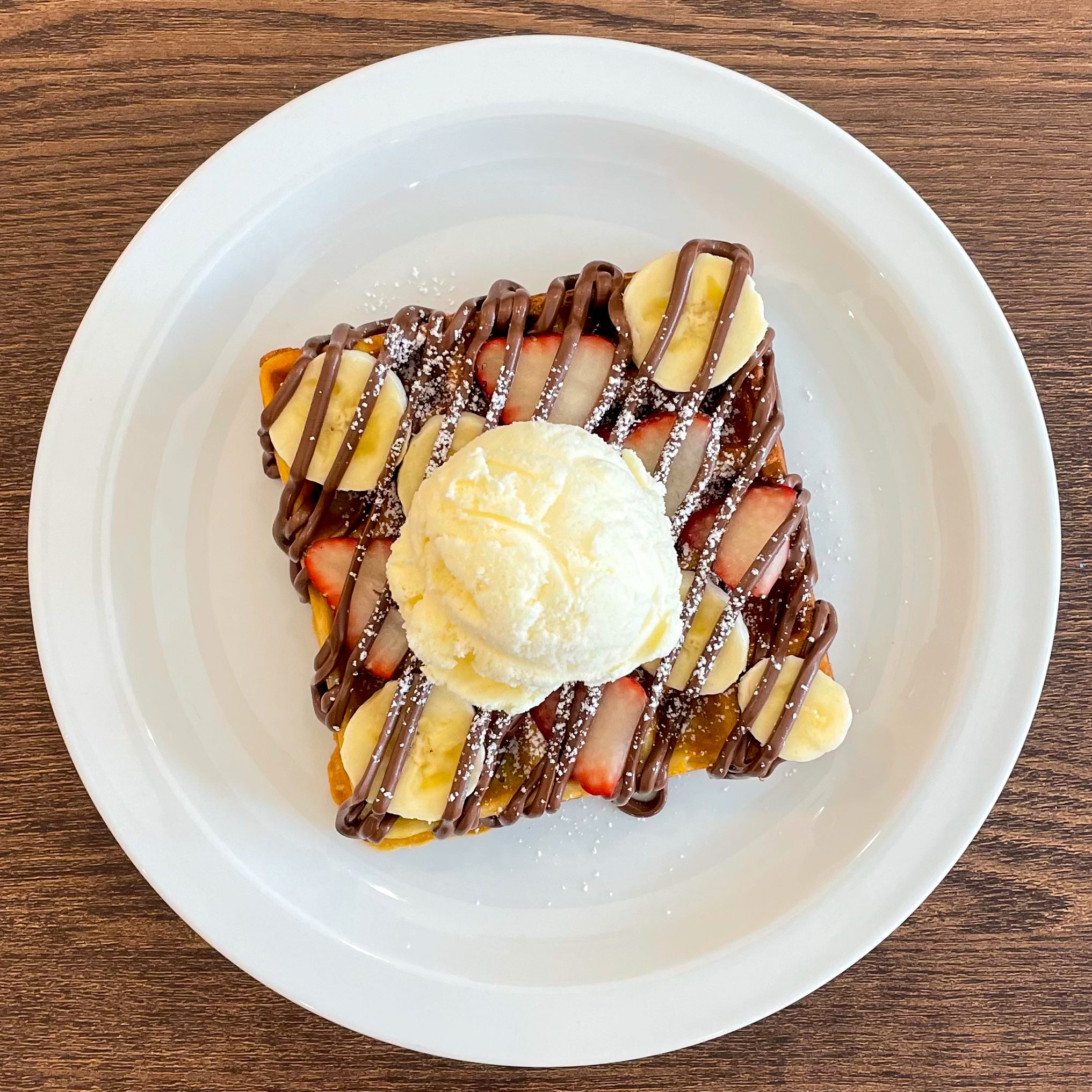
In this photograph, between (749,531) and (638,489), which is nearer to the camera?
(638,489)

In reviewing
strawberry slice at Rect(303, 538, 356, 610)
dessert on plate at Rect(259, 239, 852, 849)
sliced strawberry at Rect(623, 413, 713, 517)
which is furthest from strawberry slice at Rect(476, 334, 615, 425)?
strawberry slice at Rect(303, 538, 356, 610)

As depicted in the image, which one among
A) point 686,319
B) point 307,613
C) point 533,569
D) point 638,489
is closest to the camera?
point 533,569

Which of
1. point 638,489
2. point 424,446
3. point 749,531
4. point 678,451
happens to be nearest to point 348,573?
point 424,446

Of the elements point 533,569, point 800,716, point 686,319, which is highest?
point 686,319

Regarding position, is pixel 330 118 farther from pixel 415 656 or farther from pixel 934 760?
pixel 934 760

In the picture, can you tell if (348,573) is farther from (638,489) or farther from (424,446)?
(638,489)

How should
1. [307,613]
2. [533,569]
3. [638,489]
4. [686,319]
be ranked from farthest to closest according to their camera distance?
1. [307,613]
2. [686,319]
3. [638,489]
4. [533,569]

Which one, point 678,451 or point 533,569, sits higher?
point 678,451
